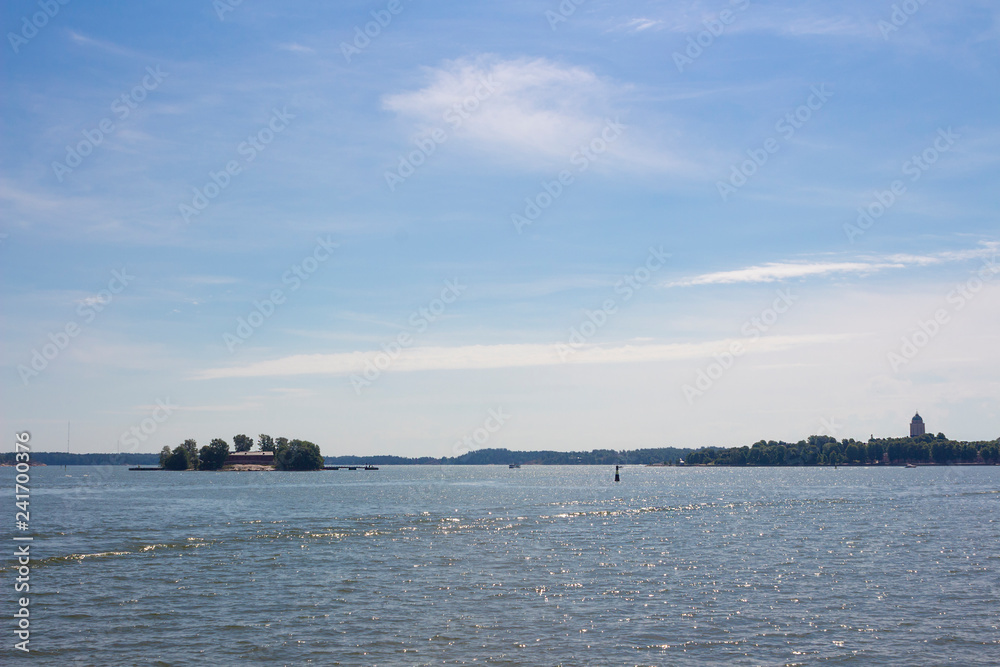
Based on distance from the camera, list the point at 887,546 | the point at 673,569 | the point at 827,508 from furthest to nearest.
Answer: the point at 827,508, the point at 887,546, the point at 673,569

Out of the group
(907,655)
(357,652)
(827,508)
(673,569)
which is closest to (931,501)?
(827,508)

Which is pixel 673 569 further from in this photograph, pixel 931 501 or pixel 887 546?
pixel 931 501

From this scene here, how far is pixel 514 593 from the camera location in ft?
110

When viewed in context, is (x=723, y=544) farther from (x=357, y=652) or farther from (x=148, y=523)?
(x=148, y=523)

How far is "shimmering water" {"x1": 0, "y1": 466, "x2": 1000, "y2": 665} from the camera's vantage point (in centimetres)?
2475

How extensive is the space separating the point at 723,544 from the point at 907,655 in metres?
27.5

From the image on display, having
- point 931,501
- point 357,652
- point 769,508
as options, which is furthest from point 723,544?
point 931,501

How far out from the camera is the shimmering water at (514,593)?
24.8m

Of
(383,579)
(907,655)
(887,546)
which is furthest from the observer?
(887,546)

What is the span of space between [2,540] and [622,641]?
45.4m

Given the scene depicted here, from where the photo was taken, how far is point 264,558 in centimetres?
4494

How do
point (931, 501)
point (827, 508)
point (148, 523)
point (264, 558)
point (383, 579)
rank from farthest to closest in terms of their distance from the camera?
1. point (931, 501)
2. point (827, 508)
3. point (148, 523)
4. point (264, 558)
5. point (383, 579)

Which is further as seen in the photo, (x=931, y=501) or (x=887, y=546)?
(x=931, y=501)

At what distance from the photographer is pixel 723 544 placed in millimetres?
51188
